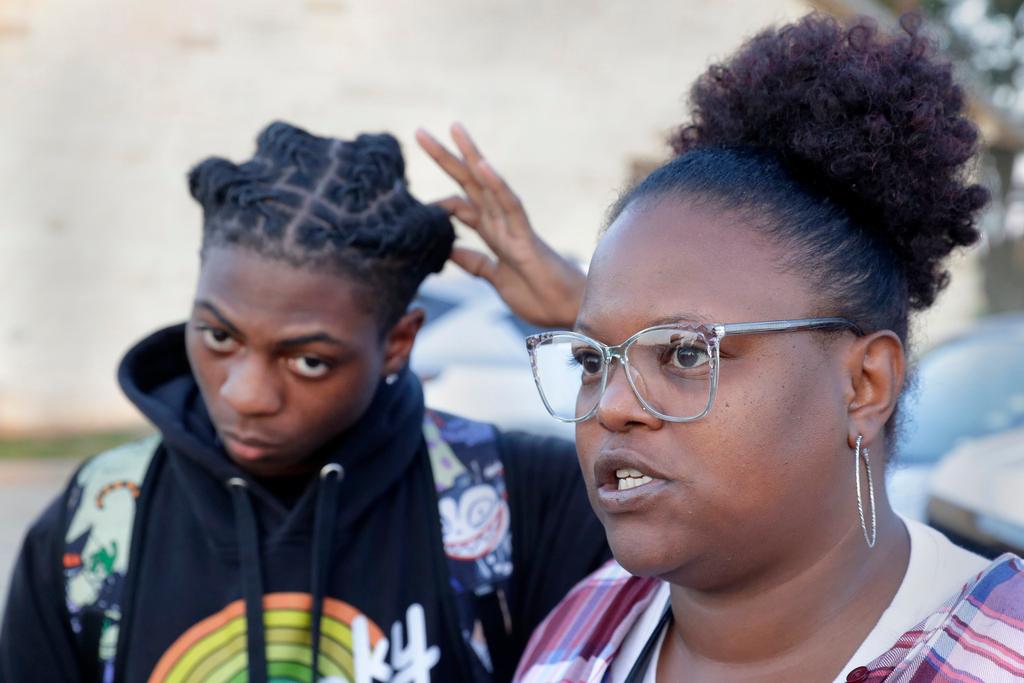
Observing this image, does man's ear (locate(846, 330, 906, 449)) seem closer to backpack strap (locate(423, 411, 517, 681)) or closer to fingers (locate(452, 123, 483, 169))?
backpack strap (locate(423, 411, 517, 681))

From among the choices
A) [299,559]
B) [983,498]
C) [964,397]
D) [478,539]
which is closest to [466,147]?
[478,539]

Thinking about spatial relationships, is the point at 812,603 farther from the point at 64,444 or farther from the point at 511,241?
the point at 64,444

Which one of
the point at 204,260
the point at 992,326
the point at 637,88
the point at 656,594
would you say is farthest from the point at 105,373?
the point at 656,594

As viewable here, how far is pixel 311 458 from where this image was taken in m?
2.49

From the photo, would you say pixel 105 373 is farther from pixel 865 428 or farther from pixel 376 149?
pixel 865 428

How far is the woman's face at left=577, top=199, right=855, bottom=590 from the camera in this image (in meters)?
1.68

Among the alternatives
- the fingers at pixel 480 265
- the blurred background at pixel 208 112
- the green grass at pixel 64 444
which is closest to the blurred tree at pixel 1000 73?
the blurred background at pixel 208 112

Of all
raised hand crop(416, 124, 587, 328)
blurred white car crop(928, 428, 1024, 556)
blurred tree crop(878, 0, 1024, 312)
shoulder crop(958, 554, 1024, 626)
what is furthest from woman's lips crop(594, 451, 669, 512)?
blurred tree crop(878, 0, 1024, 312)

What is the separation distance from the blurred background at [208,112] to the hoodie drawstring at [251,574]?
8.16 meters

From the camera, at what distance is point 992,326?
5496mm

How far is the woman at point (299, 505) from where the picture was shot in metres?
2.32

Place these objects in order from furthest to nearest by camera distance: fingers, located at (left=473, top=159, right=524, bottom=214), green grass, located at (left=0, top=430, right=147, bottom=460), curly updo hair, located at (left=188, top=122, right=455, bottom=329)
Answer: green grass, located at (left=0, top=430, right=147, bottom=460)
fingers, located at (left=473, top=159, right=524, bottom=214)
curly updo hair, located at (left=188, top=122, right=455, bottom=329)

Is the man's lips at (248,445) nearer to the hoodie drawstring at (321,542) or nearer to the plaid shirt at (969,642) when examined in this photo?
the hoodie drawstring at (321,542)

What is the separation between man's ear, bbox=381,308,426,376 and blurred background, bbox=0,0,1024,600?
791cm
